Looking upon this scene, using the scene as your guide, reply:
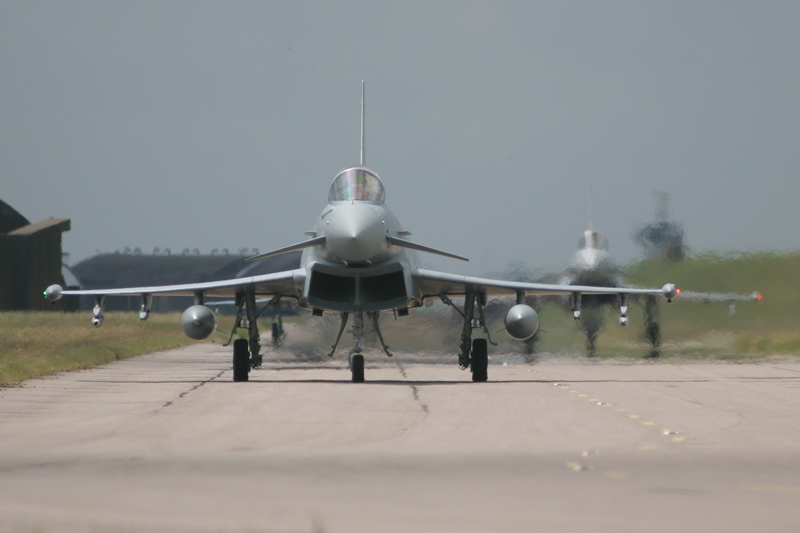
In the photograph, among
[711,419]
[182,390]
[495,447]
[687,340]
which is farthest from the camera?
[687,340]

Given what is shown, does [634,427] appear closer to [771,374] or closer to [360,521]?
[360,521]

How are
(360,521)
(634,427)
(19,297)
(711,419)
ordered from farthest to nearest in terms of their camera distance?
(19,297), (711,419), (634,427), (360,521)

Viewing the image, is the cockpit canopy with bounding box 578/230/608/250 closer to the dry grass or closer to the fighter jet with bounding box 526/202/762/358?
the fighter jet with bounding box 526/202/762/358

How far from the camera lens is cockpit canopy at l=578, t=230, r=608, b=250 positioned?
27.5 metres

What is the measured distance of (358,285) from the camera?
63.0 ft

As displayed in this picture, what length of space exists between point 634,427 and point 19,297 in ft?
173

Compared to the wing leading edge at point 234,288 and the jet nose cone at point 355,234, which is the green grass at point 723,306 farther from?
the jet nose cone at point 355,234

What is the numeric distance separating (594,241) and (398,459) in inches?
806

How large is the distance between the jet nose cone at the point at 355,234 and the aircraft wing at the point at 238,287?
82.6 inches

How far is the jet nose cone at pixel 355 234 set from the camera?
17219mm

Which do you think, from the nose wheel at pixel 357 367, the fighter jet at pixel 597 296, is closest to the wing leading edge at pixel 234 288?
the nose wheel at pixel 357 367

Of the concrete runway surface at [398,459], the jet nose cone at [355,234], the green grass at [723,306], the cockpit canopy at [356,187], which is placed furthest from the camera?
the green grass at [723,306]

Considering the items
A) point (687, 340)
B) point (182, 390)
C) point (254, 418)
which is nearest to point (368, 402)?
point (254, 418)

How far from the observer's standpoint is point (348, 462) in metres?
8.49
